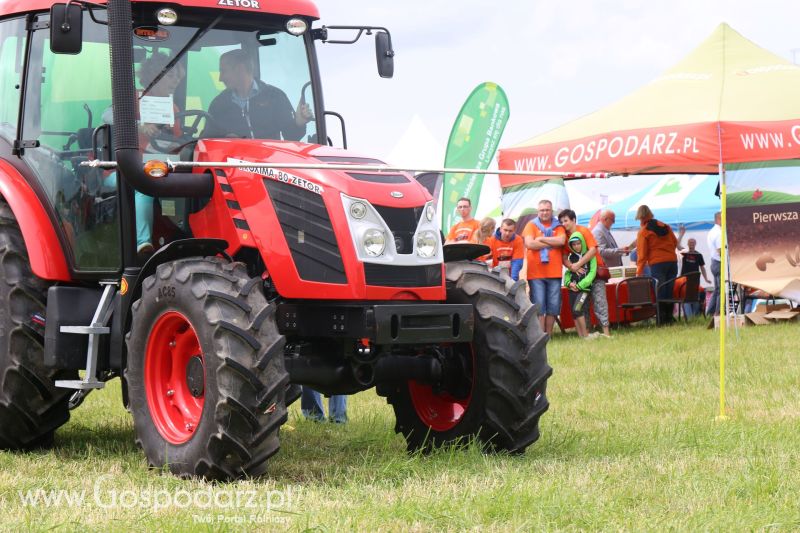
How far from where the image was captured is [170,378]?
5.99 metres

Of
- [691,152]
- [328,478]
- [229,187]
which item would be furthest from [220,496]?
[691,152]

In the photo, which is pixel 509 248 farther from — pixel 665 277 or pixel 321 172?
pixel 321 172

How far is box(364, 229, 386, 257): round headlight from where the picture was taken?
18.9 feet

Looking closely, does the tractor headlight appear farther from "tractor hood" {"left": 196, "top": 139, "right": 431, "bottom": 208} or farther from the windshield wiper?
"tractor hood" {"left": 196, "top": 139, "right": 431, "bottom": 208}

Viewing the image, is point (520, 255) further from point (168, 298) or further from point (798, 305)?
point (168, 298)

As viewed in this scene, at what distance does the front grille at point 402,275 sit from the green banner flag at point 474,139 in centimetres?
1339

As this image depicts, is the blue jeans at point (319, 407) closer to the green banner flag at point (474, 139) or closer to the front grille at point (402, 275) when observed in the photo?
the front grille at point (402, 275)

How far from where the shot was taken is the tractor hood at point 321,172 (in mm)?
5855

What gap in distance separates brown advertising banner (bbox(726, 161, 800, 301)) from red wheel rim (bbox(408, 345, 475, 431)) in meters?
9.99

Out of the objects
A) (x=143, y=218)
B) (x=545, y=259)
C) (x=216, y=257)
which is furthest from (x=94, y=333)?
(x=545, y=259)

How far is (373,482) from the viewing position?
5.61 metres

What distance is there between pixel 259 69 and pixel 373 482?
2.63 m

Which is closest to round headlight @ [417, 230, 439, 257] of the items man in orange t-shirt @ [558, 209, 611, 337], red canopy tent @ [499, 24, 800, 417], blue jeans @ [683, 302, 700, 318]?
red canopy tent @ [499, 24, 800, 417]

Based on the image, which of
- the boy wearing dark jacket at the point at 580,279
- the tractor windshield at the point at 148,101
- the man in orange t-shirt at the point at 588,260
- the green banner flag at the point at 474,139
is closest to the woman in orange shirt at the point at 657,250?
the man in orange t-shirt at the point at 588,260
